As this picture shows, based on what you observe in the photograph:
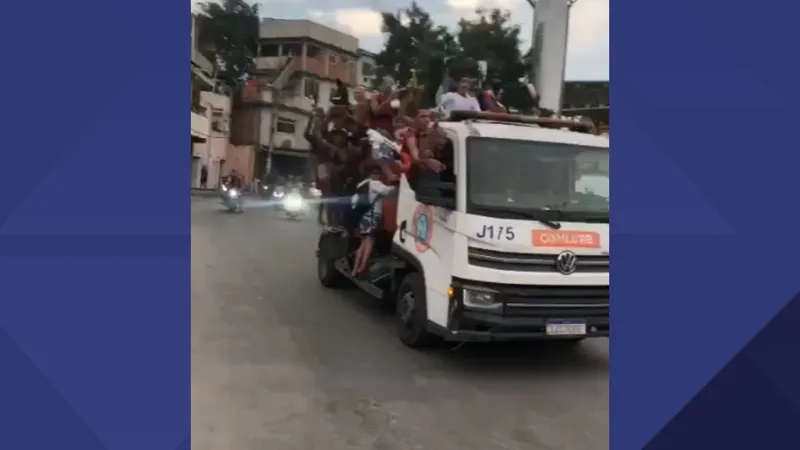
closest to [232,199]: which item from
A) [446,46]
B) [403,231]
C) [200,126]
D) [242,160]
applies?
[242,160]

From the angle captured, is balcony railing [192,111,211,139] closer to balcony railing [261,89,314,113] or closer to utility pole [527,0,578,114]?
balcony railing [261,89,314,113]

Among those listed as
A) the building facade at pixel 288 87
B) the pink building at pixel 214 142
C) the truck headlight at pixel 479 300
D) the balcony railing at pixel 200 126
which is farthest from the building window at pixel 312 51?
the truck headlight at pixel 479 300

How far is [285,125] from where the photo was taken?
2.57 metres

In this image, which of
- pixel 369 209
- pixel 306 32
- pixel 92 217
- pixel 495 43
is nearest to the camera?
pixel 92 217

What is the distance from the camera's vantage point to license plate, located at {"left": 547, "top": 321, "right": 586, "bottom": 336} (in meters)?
3.12

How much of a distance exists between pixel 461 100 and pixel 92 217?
1469 millimetres

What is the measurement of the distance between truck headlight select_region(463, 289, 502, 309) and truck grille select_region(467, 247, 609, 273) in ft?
0.44

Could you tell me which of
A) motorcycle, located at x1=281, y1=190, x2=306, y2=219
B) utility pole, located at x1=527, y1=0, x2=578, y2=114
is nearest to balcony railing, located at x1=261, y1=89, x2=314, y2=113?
motorcycle, located at x1=281, y1=190, x2=306, y2=219

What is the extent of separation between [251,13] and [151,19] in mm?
359

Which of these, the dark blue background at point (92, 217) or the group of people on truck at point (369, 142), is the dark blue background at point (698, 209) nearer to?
the group of people on truck at point (369, 142)

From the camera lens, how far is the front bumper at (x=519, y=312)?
10.5 ft

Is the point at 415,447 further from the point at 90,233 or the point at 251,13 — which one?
the point at 251,13

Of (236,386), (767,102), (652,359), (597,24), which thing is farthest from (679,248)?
(236,386)

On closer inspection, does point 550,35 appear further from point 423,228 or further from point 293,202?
point 423,228
